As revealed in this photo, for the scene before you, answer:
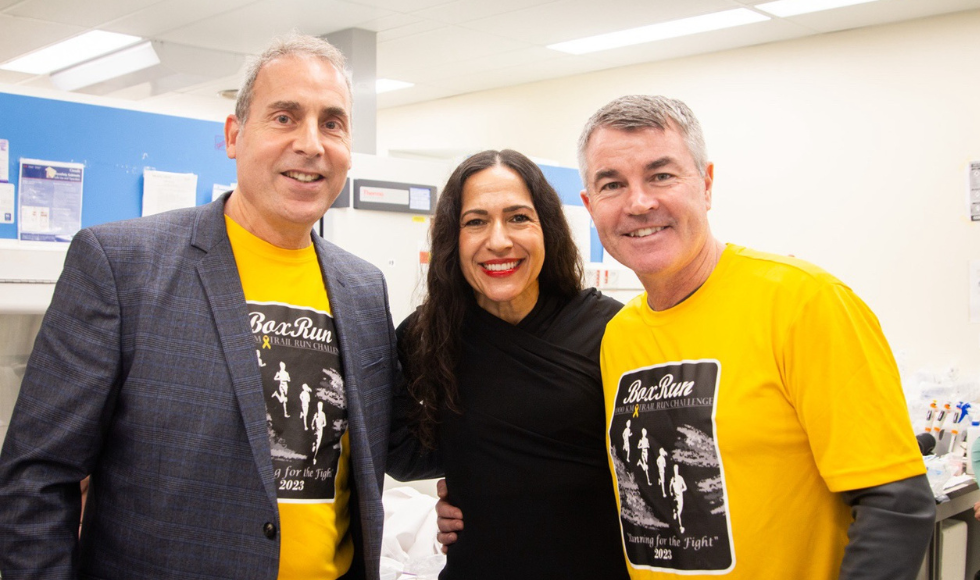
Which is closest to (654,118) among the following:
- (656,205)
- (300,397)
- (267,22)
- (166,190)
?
(656,205)

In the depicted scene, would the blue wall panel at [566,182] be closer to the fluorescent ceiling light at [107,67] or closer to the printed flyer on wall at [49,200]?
the printed flyer on wall at [49,200]

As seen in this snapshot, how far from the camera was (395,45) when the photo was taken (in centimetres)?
519

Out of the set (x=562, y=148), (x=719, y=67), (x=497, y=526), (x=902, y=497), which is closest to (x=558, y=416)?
(x=497, y=526)

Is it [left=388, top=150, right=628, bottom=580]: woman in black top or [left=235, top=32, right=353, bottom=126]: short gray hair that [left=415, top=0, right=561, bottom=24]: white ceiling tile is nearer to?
[left=388, top=150, right=628, bottom=580]: woman in black top

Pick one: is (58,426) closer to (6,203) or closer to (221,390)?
(221,390)

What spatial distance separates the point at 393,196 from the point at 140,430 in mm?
1835

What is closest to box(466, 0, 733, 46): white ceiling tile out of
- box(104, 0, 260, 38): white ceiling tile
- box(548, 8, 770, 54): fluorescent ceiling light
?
box(548, 8, 770, 54): fluorescent ceiling light

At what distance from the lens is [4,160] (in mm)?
1876

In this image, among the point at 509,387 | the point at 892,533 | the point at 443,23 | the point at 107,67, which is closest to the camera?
the point at 892,533

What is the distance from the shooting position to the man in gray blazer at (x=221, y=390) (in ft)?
3.86

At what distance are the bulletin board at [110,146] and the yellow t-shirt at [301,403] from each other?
31.4 inches

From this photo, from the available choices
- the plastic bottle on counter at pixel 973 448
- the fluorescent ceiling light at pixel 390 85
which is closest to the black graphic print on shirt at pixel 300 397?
the plastic bottle on counter at pixel 973 448

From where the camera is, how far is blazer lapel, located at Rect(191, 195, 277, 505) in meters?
1.25

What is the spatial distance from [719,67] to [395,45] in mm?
2218
